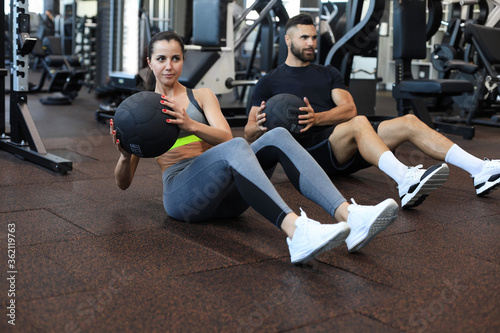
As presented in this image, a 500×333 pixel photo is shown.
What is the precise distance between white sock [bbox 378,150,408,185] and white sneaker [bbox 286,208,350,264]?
85 centimetres

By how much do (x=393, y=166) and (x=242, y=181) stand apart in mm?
911

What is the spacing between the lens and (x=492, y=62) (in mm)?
5020

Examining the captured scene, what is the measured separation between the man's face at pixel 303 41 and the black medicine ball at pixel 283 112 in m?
0.39

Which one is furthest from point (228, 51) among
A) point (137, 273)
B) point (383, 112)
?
point (137, 273)

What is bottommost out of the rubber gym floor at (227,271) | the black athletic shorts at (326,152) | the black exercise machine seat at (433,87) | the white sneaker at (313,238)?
the rubber gym floor at (227,271)

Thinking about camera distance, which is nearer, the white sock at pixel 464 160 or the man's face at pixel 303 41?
the white sock at pixel 464 160

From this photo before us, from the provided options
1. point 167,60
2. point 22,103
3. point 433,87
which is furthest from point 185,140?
point 433,87

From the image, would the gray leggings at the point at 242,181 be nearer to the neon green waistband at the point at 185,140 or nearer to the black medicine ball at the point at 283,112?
the neon green waistband at the point at 185,140

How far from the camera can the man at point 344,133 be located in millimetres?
2402

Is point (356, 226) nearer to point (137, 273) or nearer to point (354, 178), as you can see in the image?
point (137, 273)

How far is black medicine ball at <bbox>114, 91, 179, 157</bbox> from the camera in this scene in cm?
183

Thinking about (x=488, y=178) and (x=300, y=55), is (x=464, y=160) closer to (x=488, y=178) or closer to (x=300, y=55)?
(x=488, y=178)

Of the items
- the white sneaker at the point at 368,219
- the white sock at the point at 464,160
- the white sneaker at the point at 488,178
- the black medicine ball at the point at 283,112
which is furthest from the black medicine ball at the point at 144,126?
the white sneaker at the point at 488,178

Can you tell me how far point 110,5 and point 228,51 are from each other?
1864 mm
